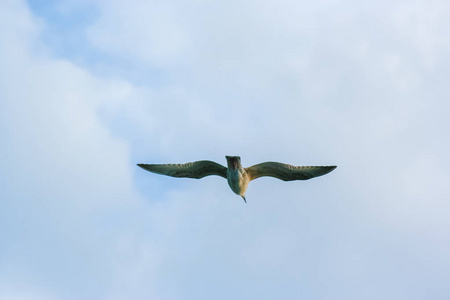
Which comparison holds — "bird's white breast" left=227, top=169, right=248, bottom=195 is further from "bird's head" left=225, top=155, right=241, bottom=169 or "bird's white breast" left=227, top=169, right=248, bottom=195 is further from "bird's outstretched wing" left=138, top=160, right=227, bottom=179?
"bird's outstretched wing" left=138, top=160, right=227, bottom=179

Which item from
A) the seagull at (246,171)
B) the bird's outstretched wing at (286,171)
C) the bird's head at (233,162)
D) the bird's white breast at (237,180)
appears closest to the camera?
the bird's head at (233,162)

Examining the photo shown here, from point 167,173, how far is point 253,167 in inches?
186

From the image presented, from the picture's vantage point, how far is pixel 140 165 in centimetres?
3391

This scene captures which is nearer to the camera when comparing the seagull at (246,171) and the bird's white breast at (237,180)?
the bird's white breast at (237,180)

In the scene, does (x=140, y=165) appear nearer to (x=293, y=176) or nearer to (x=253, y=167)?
(x=253, y=167)

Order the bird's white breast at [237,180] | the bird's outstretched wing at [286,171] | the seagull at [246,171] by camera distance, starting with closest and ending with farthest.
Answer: the bird's white breast at [237,180] → the seagull at [246,171] → the bird's outstretched wing at [286,171]

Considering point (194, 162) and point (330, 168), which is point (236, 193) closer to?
point (194, 162)

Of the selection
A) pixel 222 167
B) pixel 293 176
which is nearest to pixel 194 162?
pixel 222 167

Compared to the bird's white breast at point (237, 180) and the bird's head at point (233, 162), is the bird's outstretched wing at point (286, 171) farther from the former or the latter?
the bird's head at point (233, 162)

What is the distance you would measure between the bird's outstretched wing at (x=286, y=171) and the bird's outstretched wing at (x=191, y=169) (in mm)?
1589

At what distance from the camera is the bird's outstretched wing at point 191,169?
1284 inches

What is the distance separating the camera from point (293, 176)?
3300cm

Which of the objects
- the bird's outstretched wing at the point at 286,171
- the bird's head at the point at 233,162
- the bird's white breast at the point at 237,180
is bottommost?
the bird's white breast at the point at 237,180

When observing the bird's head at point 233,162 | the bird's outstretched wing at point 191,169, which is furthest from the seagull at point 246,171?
the bird's head at point 233,162
